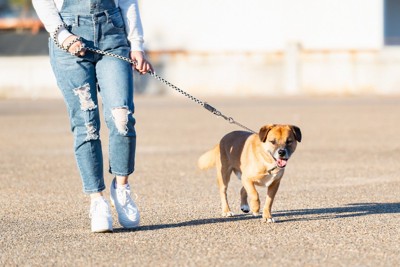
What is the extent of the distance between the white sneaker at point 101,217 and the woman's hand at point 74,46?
0.99 meters

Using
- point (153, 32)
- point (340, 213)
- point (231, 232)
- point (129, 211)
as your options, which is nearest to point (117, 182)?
point (129, 211)

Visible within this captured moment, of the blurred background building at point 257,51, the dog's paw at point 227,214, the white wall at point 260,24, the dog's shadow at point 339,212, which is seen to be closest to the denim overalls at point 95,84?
the dog's paw at point 227,214

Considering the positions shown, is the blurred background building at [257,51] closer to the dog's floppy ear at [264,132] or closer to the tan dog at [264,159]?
the tan dog at [264,159]

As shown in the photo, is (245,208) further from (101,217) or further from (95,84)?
(95,84)

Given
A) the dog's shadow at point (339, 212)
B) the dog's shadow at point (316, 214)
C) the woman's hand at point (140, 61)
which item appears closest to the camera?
the woman's hand at point (140, 61)

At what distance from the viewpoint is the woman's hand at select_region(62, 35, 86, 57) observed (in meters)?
7.09

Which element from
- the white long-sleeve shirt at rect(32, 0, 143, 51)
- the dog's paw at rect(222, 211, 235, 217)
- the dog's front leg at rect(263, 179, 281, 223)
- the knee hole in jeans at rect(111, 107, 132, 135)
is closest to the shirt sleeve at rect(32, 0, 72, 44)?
the white long-sleeve shirt at rect(32, 0, 143, 51)

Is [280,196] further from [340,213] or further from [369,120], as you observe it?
[369,120]

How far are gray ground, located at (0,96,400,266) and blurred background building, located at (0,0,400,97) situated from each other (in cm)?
2109

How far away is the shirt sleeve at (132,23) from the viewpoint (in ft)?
24.2

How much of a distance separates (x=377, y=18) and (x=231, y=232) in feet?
115

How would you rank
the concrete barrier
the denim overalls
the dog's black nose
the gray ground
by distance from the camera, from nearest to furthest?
1. the gray ground
2. the denim overalls
3. the dog's black nose
4. the concrete barrier

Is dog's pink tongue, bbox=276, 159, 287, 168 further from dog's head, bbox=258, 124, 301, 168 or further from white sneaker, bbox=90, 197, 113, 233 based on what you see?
white sneaker, bbox=90, 197, 113, 233

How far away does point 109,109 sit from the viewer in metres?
7.21
